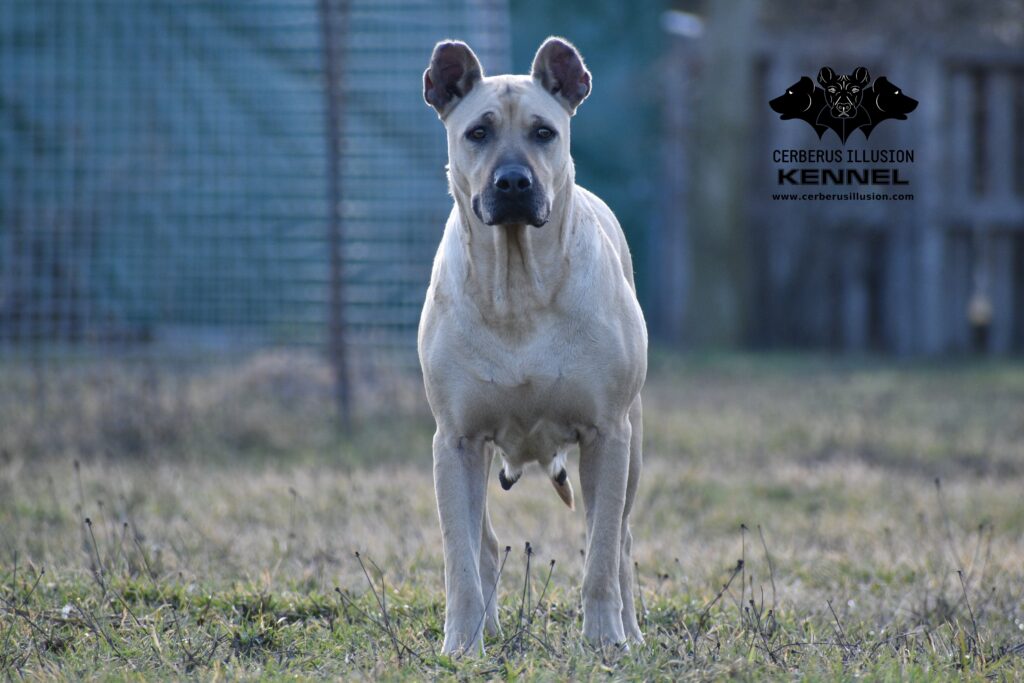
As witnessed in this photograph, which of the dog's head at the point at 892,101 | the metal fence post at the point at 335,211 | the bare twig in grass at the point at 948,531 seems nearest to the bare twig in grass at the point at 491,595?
the bare twig in grass at the point at 948,531

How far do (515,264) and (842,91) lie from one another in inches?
175

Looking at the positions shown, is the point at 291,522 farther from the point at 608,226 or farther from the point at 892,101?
the point at 892,101

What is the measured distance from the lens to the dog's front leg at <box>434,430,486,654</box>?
151 inches

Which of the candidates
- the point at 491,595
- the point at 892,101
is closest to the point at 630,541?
the point at 491,595

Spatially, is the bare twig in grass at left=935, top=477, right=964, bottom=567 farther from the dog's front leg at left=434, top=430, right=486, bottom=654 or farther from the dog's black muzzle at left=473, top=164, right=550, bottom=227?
the dog's black muzzle at left=473, top=164, right=550, bottom=227

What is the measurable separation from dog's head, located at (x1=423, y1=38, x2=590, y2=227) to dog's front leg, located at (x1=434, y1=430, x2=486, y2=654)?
0.74 metres

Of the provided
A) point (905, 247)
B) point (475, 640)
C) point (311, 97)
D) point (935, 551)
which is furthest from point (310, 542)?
point (905, 247)

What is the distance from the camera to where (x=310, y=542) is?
17.6 ft

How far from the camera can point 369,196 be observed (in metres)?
9.10

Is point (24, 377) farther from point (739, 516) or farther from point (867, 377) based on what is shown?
point (867, 377)

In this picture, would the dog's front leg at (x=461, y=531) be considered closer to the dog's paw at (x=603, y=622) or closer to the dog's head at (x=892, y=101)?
the dog's paw at (x=603, y=622)

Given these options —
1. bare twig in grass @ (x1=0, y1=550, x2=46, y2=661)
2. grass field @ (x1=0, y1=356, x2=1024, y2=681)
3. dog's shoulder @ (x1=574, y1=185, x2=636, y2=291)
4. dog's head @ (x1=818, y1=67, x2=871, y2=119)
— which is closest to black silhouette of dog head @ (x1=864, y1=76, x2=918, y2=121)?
dog's head @ (x1=818, y1=67, x2=871, y2=119)

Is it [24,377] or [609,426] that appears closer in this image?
[609,426]

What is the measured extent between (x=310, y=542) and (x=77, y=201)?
497cm
